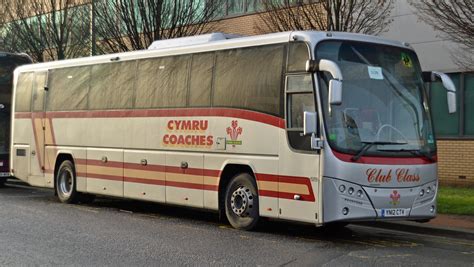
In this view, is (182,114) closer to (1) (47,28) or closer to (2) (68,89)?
(2) (68,89)

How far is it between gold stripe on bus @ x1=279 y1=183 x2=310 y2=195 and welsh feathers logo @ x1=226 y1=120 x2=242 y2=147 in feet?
4.00

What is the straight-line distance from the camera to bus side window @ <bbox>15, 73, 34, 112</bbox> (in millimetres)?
16734

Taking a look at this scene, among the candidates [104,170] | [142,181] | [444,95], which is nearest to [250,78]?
[142,181]

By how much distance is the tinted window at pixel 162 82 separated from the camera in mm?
12367

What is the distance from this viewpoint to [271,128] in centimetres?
1041

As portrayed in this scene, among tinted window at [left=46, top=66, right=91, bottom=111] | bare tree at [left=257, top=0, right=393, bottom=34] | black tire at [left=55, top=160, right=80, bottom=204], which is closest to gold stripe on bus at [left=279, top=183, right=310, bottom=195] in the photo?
bare tree at [left=257, top=0, right=393, bottom=34]

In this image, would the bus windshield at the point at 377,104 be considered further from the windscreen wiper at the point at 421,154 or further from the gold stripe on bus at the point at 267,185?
the gold stripe on bus at the point at 267,185

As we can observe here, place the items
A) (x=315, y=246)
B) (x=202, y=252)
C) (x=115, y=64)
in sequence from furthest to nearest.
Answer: (x=115, y=64)
(x=315, y=246)
(x=202, y=252)

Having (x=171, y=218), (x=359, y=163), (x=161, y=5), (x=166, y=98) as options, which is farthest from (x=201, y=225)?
(x=161, y=5)

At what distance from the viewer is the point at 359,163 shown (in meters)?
9.61

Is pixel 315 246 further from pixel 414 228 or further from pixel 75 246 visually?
pixel 75 246

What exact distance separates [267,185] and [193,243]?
1578 millimetres

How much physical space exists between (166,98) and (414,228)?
5.25m

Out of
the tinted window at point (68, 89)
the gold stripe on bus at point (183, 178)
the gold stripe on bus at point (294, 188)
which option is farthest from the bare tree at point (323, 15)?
the gold stripe on bus at point (294, 188)
